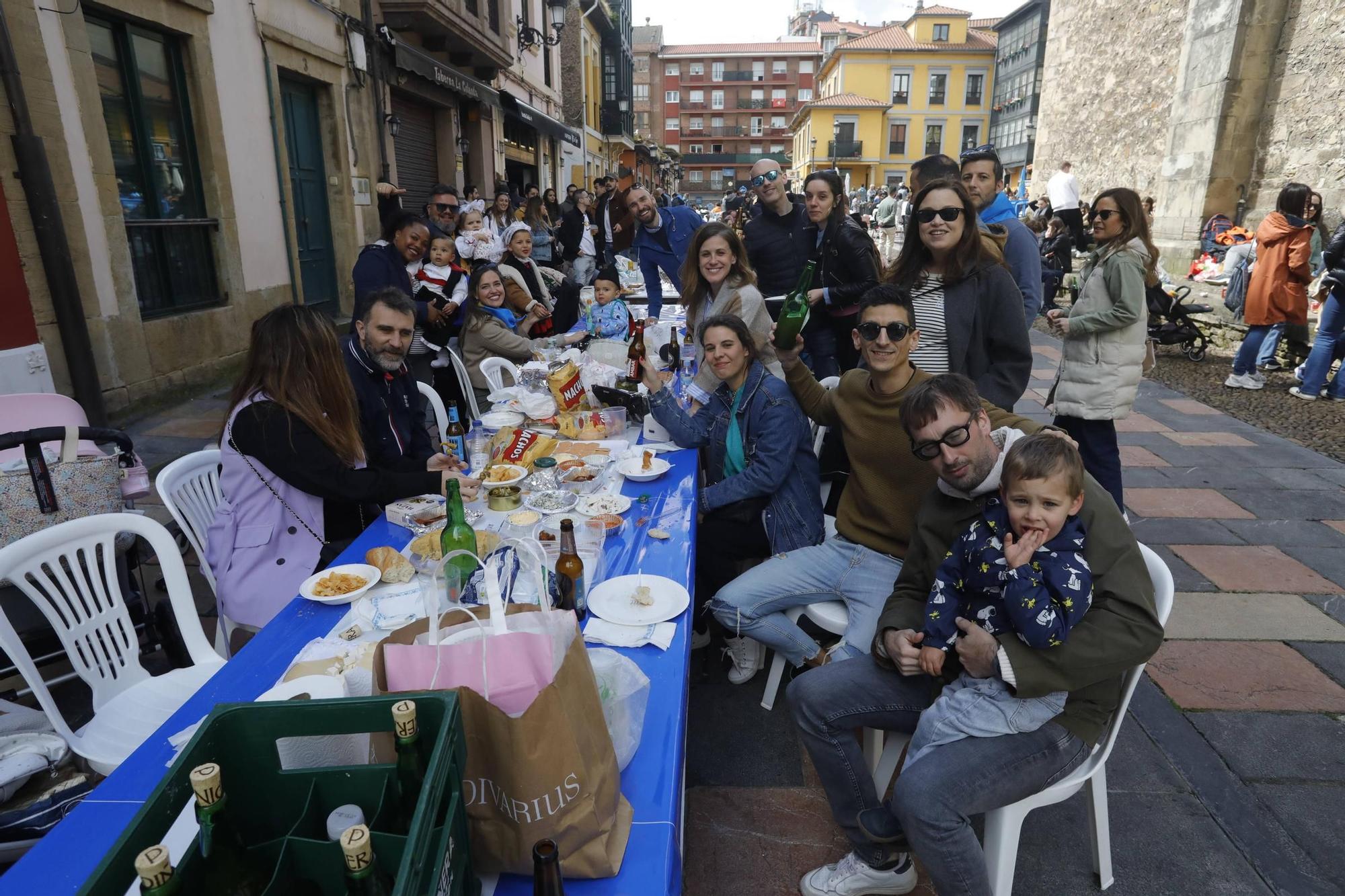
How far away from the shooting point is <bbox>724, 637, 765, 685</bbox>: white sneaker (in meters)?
2.91

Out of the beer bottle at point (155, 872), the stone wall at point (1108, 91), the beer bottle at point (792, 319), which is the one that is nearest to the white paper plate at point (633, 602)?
the beer bottle at point (155, 872)

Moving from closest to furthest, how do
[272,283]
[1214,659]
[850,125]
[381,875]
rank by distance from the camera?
[381,875]
[1214,659]
[272,283]
[850,125]

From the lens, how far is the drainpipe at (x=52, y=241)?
449 centimetres

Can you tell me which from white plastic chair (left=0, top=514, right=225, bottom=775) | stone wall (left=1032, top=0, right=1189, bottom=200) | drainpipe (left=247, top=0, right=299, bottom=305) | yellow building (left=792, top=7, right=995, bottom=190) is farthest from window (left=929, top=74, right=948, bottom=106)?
white plastic chair (left=0, top=514, right=225, bottom=775)

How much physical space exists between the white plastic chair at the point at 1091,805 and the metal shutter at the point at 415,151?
10.6 m

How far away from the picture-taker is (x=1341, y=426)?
18.8ft

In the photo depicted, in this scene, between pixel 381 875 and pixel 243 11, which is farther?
pixel 243 11

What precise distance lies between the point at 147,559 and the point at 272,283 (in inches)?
184

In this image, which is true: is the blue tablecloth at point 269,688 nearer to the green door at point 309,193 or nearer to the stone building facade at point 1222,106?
the green door at point 309,193

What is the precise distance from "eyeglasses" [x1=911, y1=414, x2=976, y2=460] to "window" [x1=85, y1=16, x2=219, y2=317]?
6.14 meters

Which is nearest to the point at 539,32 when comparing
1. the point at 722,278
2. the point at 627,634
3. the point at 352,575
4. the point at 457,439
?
the point at 722,278

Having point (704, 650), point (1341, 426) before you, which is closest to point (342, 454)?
point (704, 650)

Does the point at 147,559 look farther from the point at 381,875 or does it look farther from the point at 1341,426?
the point at 1341,426

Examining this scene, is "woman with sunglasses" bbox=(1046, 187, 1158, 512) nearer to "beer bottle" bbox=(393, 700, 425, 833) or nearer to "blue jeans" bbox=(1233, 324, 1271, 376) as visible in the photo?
"beer bottle" bbox=(393, 700, 425, 833)
